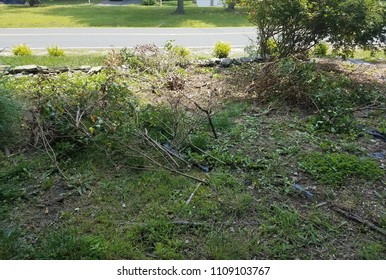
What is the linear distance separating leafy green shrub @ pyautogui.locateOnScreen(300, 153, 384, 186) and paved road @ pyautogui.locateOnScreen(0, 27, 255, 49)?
20.8 feet

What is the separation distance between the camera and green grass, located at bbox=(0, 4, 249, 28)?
45.3ft

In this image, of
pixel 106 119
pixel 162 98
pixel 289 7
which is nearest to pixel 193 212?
pixel 106 119

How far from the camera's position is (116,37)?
10.8 meters

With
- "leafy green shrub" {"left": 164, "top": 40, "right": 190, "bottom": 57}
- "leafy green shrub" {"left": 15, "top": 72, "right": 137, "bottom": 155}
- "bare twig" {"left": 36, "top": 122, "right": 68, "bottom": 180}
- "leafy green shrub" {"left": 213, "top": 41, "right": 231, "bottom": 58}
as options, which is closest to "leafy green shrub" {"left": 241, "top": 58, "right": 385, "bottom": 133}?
"leafy green shrub" {"left": 15, "top": 72, "right": 137, "bottom": 155}

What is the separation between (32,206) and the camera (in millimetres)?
Result: 2812

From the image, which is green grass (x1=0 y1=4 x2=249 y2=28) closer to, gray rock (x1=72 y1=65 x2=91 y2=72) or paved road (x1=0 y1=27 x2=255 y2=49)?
paved road (x1=0 y1=27 x2=255 y2=49)

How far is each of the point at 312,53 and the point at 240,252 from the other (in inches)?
226

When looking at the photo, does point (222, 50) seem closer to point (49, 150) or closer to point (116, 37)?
point (116, 37)

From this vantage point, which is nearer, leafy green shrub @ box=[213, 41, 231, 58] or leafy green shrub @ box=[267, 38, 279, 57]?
leafy green shrub @ box=[267, 38, 279, 57]

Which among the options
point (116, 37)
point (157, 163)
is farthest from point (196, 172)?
point (116, 37)

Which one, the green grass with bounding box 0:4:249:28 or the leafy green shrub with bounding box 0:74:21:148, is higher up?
the green grass with bounding box 0:4:249:28

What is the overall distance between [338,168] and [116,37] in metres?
8.91

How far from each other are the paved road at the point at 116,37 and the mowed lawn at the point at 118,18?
1.32m
